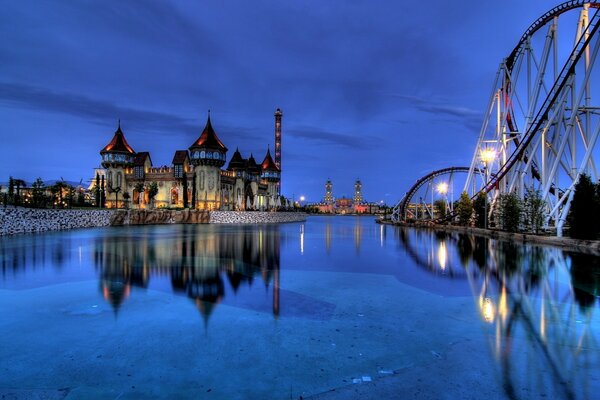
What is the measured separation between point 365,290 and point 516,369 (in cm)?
687

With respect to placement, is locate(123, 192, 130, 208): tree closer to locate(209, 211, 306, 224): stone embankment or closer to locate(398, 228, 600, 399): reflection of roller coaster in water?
locate(209, 211, 306, 224): stone embankment

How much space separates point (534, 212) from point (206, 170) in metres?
59.0

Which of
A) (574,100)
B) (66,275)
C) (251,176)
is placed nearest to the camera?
(66,275)

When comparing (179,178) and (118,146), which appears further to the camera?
(118,146)

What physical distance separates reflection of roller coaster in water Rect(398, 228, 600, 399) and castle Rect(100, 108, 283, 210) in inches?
2425

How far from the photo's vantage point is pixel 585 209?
80.7 ft

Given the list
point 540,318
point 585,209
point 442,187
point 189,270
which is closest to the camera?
point 540,318

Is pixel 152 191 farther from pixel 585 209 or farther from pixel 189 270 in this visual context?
pixel 585 209

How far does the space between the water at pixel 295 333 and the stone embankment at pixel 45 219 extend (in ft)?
80.4

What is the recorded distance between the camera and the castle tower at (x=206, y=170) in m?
73.8

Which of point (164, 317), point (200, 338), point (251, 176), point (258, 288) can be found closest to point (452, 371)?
point (200, 338)

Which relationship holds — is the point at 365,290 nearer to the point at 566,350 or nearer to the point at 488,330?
the point at 488,330

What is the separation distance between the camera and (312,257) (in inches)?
866

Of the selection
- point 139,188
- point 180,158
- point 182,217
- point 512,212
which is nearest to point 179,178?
point 180,158
